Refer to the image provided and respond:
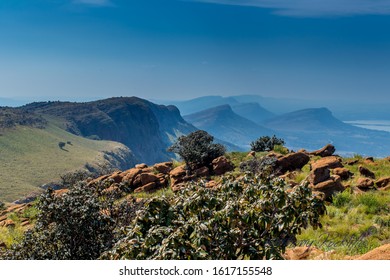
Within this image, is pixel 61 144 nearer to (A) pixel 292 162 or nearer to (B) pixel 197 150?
(B) pixel 197 150

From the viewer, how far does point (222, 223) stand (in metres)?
6.96

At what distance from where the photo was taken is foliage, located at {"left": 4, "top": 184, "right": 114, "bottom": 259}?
426 inches

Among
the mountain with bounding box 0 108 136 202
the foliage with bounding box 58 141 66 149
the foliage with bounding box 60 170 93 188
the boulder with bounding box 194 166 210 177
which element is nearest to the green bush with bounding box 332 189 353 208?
the boulder with bounding box 194 166 210 177

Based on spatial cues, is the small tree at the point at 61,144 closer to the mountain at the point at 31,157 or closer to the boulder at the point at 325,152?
the mountain at the point at 31,157

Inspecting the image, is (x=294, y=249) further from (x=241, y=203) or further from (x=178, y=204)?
(x=178, y=204)

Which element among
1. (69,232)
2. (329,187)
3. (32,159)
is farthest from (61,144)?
(69,232)

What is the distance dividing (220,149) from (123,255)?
789 inches

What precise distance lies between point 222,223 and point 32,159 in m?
160

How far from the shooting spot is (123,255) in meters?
6.73

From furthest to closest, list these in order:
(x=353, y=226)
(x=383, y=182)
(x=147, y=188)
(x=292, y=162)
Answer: (x=147, y=188)
(x=292, y=162)
(x=383, y=182)
(x=353, y=226)

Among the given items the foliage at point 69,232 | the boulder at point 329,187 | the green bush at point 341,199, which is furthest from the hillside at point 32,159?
the green bush at point 341,199

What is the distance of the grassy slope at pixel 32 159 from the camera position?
115312mm

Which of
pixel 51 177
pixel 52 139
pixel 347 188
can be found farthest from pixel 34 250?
pixel 52 139

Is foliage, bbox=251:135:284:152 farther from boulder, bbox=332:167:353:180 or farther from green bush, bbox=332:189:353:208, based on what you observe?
green bush, bbox=332:189:353:208
